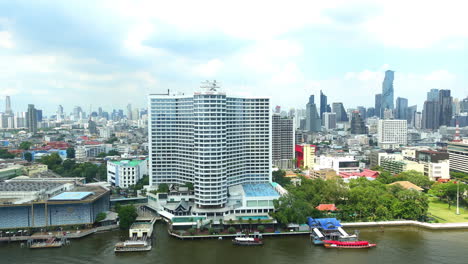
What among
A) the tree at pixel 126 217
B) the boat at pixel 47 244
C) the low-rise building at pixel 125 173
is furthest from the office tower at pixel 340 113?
the boat at pixel 47 244

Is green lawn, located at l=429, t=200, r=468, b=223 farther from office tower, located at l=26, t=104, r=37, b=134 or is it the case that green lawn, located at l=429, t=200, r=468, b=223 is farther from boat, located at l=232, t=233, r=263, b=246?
office tower, located at l=26, t=104, r=37, b=134

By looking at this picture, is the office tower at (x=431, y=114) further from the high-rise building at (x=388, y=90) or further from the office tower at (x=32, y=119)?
the office tower at (x=32, y=119)

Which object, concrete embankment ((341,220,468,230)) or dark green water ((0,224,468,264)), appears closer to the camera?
dark green water ((0,224,468,264))

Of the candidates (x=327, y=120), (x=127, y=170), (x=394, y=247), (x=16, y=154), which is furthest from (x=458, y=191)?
(x=327, y=120)

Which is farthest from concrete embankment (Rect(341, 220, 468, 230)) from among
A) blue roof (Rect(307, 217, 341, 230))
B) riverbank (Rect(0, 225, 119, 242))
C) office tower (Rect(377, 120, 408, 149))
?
office tower (Rect(377, 120, 408, 149))

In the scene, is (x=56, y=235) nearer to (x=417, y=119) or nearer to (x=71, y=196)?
(x=71, y=196)

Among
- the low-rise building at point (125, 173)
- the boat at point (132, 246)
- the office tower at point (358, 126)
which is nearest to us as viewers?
the boat at point (132, 246)
